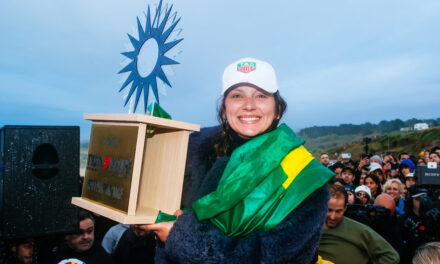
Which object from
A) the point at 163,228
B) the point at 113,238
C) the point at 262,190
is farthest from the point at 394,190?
the point at 163,228

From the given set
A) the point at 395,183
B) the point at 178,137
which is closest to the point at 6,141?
the point at 178,137

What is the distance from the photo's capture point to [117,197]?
1.70 m

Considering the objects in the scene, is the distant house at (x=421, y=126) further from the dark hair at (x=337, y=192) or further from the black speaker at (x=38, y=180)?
the black speaker at (x=38, y=180)

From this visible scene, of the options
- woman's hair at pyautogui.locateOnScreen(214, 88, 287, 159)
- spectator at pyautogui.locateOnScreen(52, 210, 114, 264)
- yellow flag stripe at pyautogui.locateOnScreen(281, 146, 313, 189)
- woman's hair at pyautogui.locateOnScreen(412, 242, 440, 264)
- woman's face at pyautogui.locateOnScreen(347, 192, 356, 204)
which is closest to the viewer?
yellow flag stripe at pyautogui.locateOnScreen(281, 146, 313, 189)

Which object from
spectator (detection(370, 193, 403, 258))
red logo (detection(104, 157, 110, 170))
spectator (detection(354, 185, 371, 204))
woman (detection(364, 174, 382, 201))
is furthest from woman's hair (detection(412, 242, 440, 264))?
woman (detection(364, 174, 382, 201))

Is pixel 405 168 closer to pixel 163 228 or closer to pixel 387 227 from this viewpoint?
pixel 387 227

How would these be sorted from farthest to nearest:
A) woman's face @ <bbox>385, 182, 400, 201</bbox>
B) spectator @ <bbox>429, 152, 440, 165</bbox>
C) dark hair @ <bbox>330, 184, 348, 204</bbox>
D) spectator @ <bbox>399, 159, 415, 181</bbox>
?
spectator @ <bbox>399, 159, 415, 181</bbox>, spectator @ <bbox>429, 152, 440, 165</bbox>, woman's face @ <bbox>385, 182, 400, 201</bbox>, dark hair @ <bbox>330, 184, 348, 204</bbox>

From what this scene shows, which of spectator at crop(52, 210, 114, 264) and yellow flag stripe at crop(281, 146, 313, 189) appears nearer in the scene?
yellow flag stripe at crop(281, 146, 313, 189)

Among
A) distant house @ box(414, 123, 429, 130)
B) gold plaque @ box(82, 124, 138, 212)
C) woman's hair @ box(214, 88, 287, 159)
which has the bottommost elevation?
gold plaque @ box(82, 124, 138, 212)

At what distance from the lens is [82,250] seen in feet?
9.47

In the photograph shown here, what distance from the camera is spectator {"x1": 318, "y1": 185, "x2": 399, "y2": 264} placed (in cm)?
292

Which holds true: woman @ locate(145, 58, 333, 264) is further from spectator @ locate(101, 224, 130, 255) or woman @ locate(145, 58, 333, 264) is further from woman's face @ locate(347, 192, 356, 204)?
woman's face @ locate(347, 192, 356, 204)

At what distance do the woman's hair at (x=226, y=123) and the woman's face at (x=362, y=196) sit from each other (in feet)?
11.6

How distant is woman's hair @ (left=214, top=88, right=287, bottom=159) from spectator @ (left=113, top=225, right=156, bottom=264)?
1.78m
